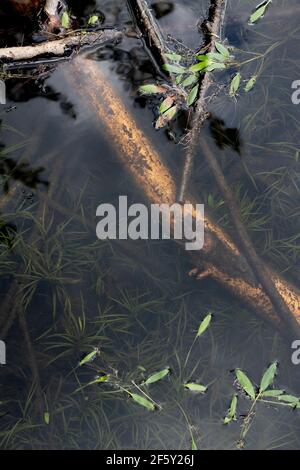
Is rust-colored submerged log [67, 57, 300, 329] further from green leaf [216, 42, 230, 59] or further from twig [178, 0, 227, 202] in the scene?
green leaf [216, 42, 230, 59]

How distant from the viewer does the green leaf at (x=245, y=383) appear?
2771mm

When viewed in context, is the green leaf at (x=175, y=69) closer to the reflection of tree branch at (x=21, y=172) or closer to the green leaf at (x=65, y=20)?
the green leaf at (x=65, y=20)

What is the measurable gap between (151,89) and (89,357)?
168 cm

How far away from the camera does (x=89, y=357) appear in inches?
114

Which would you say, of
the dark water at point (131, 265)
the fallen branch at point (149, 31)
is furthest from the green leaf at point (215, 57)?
the fallen branch at point (149, 31)

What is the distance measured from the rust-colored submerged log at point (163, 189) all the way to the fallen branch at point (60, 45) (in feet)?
0.95

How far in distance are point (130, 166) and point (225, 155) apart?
61 centimetres

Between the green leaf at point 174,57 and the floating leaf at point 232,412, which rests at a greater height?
the green leaf at point 174,57

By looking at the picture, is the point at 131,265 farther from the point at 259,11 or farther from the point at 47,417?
the point at 259,11

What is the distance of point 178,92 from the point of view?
3.21 meters

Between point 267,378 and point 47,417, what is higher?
point 267,378

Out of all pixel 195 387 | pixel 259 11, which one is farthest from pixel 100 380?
pixel 259 11

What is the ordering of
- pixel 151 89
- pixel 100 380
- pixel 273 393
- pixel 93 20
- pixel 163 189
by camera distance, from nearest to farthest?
pixel 273 393 → pixel 100 380 → pixel 163 189 → pixel 151 89 → pixel 93 20
